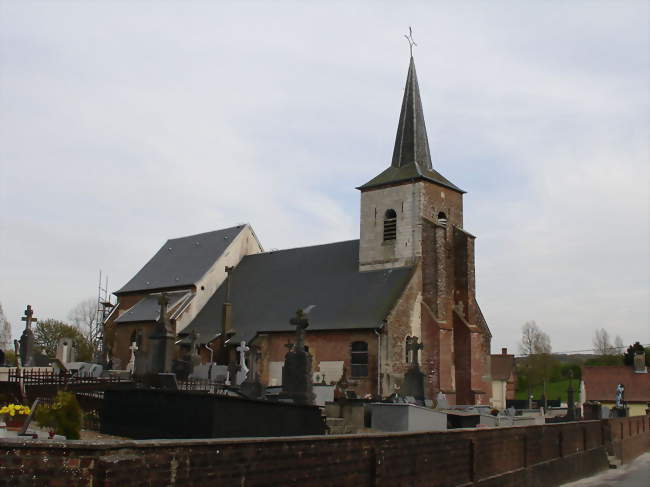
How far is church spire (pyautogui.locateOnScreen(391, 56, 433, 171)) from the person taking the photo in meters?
34.8

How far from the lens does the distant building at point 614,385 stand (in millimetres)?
46656

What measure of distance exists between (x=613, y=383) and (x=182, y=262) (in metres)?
31.1

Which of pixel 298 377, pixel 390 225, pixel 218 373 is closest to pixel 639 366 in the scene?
pixel 390 225

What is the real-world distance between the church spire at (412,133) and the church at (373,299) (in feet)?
0.21

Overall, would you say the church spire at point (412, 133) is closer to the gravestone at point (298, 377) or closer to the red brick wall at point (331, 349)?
the red brick wall at point (331, 349)

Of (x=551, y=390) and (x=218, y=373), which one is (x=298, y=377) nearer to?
(x=218, y=373)

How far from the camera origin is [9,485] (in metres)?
4.97

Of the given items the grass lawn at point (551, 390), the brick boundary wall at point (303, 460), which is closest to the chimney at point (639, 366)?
the grass lawn at point (551, 390)

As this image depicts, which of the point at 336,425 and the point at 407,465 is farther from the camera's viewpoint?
the point at 336,425

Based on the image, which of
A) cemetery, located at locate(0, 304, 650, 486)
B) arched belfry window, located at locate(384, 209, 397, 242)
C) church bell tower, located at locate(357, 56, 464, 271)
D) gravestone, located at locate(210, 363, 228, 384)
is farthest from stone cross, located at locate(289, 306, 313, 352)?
arched belfry window, located at locate(384, 209, 397, 242)

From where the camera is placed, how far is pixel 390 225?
3350 centimetres

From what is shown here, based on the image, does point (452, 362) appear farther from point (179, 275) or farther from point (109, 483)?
point (109, 483)

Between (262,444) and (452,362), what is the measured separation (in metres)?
25.8

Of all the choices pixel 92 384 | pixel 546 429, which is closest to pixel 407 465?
pixel 546 429
